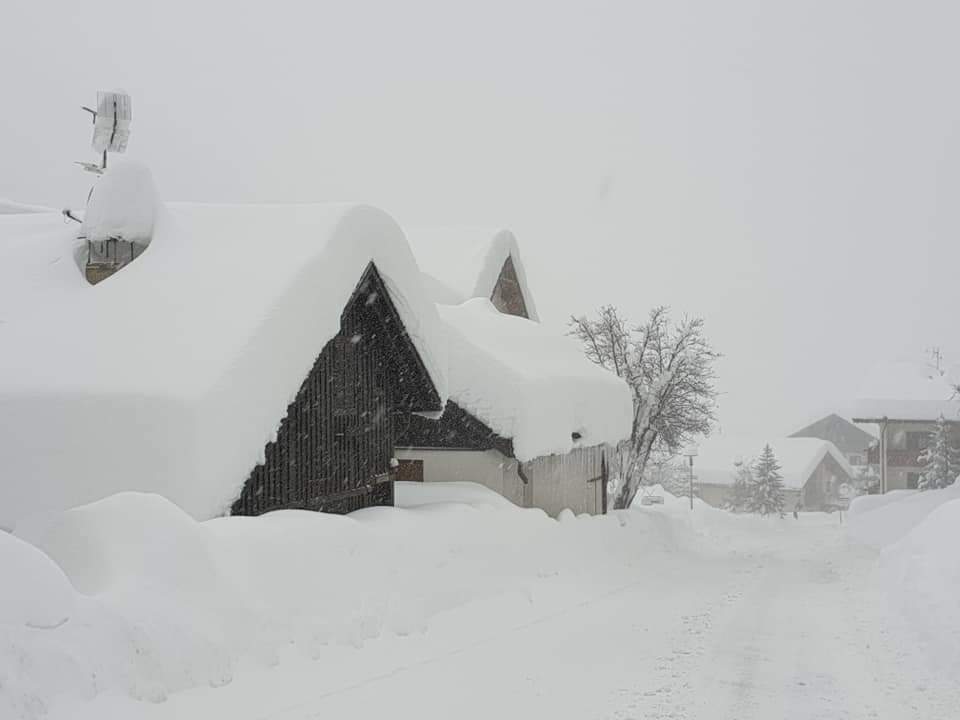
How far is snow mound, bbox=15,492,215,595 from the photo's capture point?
5.99m

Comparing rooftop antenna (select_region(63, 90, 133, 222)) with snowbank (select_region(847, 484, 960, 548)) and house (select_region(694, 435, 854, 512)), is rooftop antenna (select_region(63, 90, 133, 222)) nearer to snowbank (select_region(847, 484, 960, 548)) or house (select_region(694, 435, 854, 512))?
snowbank (select_region(847, 484, 960, 548))

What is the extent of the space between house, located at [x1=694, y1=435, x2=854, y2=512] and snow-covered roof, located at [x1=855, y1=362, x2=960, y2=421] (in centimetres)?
2499

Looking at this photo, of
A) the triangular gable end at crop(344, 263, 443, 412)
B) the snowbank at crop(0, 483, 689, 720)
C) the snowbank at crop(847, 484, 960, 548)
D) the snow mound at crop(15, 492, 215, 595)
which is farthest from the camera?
the snowbank at crop(847, 484, 960, 548)

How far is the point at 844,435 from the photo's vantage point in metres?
95.1

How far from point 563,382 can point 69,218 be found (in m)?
9.96

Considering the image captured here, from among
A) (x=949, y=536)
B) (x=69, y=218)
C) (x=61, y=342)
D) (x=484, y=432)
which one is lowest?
(x=949, y=536)

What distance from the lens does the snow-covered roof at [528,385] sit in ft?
55.6

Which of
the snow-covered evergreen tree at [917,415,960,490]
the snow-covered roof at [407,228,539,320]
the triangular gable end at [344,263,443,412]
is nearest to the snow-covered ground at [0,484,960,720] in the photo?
the triangular gable end at [344,263,443,412]

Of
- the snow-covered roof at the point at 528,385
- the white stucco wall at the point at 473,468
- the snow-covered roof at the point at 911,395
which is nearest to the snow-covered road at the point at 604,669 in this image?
the snow-covered roof at the point at 528,385

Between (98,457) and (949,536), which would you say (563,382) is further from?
(98,457)

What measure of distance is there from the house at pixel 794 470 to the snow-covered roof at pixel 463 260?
50878 millimetres

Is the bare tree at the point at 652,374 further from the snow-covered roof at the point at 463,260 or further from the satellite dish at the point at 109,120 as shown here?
the satellite dish at the point at 109,120

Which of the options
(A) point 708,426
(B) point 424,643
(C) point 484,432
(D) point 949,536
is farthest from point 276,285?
(A) point 708,426

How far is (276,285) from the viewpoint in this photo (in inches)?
410
